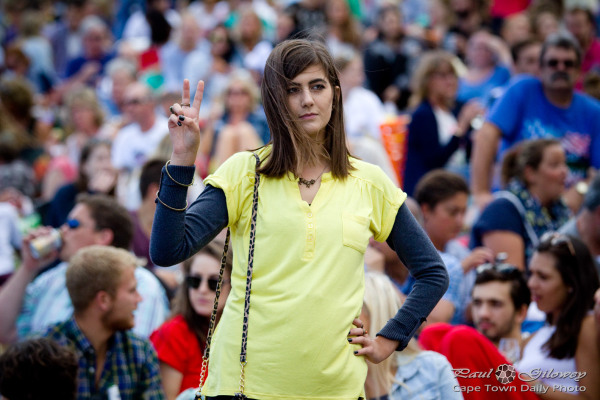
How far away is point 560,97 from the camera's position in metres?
7.14

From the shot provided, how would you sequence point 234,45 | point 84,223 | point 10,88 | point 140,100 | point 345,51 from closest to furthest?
point 84,223
point 140,100
point 345,51
point 10,88
point 234,45

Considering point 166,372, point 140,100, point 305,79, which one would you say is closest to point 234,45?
point 140,100

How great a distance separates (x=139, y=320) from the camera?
5.34m

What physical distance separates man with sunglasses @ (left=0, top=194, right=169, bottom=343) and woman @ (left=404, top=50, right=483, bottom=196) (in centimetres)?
345

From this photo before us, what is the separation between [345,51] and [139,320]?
19.3 feet

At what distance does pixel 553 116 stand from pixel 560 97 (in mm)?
159

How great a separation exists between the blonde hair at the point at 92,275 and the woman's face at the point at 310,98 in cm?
202

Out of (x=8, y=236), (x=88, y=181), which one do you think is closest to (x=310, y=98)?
(x=8, y=236)

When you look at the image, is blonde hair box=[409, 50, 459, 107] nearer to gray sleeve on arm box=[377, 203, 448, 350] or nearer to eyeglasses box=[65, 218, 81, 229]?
eyeglasses box=[65, 218, 81, 229]

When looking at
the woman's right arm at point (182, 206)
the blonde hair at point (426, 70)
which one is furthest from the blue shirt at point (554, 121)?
the woman's right arm at point (182, 206)

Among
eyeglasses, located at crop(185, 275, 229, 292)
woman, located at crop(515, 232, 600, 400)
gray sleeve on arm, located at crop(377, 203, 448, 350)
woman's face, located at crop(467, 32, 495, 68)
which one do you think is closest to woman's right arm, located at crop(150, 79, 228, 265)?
gray sleeve on arm, located at crop(377, 203, 448, 350)

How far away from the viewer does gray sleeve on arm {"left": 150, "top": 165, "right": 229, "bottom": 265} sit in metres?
2.72

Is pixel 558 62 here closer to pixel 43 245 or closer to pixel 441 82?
pixel 441 82

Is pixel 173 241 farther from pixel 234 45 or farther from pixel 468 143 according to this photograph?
pixel 234 45
